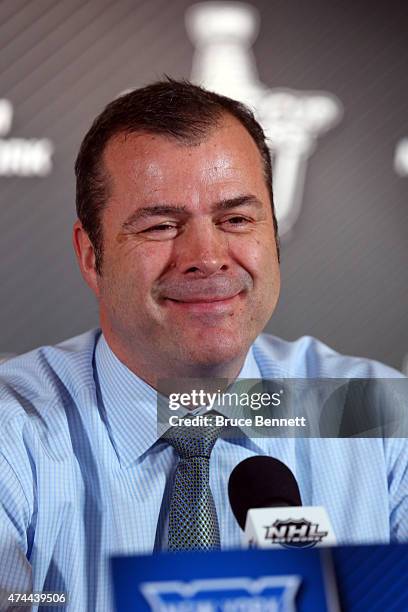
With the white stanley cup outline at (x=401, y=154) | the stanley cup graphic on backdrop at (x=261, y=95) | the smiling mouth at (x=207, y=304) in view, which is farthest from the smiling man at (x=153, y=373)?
the white stanley cup outline at (x=401, y=154)

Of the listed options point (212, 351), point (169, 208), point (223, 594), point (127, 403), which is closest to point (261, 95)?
point (169, 208)

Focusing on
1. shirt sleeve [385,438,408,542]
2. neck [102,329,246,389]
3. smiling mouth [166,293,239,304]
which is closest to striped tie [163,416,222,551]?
neck [102,329,246,389]

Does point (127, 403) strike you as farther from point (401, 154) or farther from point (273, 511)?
point (401, 154)

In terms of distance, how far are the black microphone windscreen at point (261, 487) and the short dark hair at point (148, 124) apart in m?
0.57

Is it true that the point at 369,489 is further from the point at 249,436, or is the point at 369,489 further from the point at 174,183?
the point at 174,183

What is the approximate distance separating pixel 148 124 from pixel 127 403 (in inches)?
17.5

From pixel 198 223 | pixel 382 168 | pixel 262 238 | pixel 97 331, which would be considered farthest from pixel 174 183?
pixel 382 168

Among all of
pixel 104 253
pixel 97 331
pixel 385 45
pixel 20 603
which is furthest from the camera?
pixel 385 45

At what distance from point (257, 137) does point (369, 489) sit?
0.63 m

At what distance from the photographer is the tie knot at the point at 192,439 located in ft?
3.82

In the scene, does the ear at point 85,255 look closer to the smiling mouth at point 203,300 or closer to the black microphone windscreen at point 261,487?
the smiling mouth at point 203,300

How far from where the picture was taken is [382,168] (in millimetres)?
1577

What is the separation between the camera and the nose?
3.99 ft

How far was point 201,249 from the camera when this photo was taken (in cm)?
121
